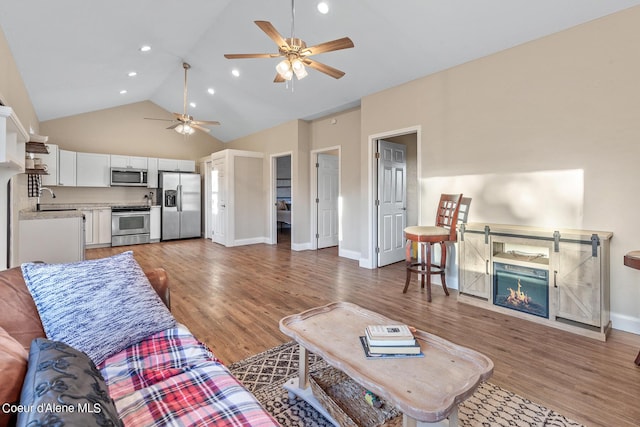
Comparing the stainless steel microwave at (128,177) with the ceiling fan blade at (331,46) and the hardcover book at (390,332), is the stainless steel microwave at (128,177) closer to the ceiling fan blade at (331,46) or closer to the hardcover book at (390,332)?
the ceiling fan blade at (331,46)

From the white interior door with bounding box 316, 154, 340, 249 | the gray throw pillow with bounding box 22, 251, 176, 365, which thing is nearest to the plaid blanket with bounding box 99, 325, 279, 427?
the gray throw pillow with bounding box 22, 251, 176, 365

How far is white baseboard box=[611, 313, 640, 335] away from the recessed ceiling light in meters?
4.21

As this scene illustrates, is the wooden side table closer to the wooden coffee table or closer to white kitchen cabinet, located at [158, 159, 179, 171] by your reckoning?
the wooden coffee table

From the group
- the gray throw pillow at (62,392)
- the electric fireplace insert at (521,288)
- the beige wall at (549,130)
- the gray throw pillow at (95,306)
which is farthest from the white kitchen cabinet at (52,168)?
the electric fireplace insert at (521,288)

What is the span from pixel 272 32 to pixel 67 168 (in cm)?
642

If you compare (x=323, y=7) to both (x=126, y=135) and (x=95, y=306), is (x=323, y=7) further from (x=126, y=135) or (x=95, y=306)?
(x=126, y=135)

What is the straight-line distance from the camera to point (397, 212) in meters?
5.18

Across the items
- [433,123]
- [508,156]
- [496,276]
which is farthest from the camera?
[433,123]

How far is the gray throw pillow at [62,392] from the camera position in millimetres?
600

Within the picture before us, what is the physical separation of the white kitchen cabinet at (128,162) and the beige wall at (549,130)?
21.4ft

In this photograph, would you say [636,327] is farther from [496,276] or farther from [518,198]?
[518,198]

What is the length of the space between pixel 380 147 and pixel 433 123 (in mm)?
1006

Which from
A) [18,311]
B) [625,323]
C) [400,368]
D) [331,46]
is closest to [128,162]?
[331,46]

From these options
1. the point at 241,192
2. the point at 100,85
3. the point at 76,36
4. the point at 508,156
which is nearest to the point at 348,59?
the point at 508,156
